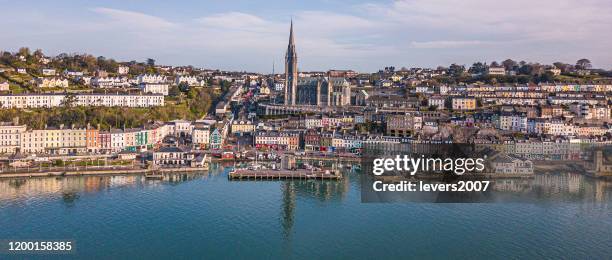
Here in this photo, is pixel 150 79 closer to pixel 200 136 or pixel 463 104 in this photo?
pixel 200 136

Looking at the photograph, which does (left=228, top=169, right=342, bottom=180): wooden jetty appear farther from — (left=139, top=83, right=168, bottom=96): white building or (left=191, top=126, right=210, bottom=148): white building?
(left=139, top=83, right=168, bottom=96): white building

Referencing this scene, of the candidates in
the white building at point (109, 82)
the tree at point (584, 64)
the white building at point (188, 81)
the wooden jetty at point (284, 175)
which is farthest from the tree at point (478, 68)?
the wooden jetty at point (284, 175)

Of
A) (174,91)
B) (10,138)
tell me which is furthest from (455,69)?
(10,138)

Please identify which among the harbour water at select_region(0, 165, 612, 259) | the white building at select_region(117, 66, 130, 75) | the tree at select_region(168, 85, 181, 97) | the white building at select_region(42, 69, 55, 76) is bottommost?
the harbour water at select_region(0, 165, 612, 259)

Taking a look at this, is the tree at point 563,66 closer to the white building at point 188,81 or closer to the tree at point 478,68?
the tree at point 478,68

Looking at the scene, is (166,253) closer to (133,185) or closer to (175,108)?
(133,185)

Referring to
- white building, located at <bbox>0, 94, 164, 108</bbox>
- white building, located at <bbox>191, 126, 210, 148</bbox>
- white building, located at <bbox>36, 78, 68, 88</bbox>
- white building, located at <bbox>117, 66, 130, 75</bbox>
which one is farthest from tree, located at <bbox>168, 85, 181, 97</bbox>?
white building, located at <bbox>191, 126, 210, 148</bbox>
